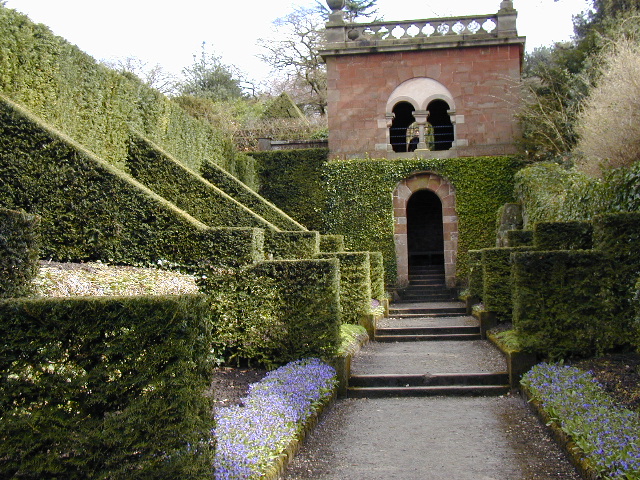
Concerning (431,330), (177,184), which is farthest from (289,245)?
(431,330)

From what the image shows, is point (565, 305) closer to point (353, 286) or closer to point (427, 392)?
point (427, 392)

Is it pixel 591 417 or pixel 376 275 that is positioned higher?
pixel 376 275

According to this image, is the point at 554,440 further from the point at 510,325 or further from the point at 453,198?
the point at 453,198

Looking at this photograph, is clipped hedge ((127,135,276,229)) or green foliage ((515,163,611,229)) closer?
Result: green foliage ((515,163,611,229))

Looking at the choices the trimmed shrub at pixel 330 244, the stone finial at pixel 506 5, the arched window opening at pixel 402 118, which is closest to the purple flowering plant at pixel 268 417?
the trimmed shrub at pixel 330 244

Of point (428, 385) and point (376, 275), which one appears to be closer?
point (428, 385)

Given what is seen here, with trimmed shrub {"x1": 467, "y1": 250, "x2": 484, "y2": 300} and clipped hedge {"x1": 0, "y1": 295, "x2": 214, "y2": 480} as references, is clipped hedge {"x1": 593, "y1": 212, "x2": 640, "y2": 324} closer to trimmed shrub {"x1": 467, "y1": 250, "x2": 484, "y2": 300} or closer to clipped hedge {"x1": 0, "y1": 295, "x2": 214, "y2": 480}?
clipped hedge {"x1": 0, "y1": 295, "x2": 214, "y2": 480}

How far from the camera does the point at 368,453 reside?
226 inches

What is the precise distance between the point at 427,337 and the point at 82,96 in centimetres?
779

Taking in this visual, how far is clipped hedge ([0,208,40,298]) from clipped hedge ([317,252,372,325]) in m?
6.45

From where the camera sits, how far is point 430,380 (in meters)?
8.23

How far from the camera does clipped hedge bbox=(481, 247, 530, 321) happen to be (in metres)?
11.4

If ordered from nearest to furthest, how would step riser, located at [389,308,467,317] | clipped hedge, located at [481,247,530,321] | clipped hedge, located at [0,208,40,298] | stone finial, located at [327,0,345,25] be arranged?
clipped hedge, located at [0,208,40,298] → clipped hedge, located at [481,247,530,321] → step riser, located at [389,308,467,317] → stone finial, located at [327,0,345,25]

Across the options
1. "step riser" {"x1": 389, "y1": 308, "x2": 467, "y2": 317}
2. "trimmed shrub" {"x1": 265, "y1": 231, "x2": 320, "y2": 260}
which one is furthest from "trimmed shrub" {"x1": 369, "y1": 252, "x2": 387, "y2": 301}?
"trimmed shrub" {"x1": 265, "y1": 231, "x2": 320, "y2": 260}
